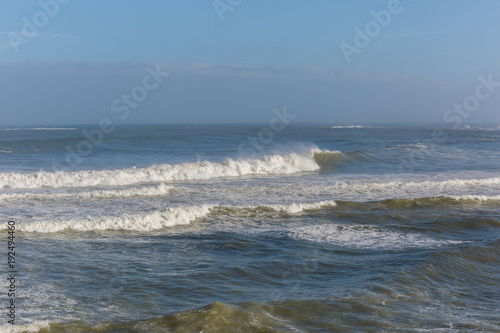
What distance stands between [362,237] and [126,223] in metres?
5.72

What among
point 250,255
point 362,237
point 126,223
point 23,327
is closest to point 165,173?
point 126,223

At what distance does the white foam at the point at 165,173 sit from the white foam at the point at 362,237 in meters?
11.1

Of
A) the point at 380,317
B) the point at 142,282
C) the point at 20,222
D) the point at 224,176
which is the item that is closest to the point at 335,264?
the point at 380,317

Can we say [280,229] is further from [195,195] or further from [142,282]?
[195,195]

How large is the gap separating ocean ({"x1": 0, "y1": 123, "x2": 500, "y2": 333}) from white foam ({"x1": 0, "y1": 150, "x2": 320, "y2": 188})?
0.15 m

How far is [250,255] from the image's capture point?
9.73 meters

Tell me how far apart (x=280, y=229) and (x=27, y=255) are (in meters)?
5.72

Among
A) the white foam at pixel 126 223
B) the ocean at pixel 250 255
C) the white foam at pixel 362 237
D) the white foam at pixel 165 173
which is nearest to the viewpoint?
the ocean at pixel 250 255

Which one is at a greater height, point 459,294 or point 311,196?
point 311,196

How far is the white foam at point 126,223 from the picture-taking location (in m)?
11.6

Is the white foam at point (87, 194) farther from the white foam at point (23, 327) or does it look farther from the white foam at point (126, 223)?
the white foam at point (23, 327)

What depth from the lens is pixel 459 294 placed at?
7832mm

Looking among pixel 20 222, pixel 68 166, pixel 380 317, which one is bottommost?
pixel 380 317

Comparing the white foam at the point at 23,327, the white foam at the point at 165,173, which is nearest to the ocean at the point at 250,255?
the white foam at the point at 23,327
